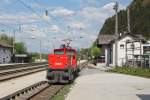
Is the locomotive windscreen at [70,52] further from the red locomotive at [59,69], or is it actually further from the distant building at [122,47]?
the distant building at [122,47]

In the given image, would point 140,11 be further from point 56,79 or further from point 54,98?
point 54,98

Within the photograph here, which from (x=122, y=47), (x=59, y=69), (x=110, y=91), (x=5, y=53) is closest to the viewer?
(x=110, y=91)

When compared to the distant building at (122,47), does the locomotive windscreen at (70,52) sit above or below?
below

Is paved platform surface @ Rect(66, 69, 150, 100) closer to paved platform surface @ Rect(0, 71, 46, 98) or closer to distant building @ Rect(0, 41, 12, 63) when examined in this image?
paved platform surface @ Rect(0, 71, 46, 98)

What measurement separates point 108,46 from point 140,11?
61626mm

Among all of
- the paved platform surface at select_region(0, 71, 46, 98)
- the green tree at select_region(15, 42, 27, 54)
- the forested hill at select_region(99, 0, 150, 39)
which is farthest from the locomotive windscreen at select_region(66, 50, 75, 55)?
the green tree at select_region(15, 42, 27, 54)

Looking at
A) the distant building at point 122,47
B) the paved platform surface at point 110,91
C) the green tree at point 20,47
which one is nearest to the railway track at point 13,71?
the paved platform surface at point 110,91

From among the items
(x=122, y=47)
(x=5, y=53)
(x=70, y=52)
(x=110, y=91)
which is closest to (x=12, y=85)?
(x=110, y=91)

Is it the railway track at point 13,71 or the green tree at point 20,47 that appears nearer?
the railway track at point 13,71

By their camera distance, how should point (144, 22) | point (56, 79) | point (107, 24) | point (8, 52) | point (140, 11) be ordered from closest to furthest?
1. point (56, 79)
2. point (8, 52)
3. point (144, 22)
4. point (140, 11)
5. point (107, 24)

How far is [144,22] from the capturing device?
137 meters

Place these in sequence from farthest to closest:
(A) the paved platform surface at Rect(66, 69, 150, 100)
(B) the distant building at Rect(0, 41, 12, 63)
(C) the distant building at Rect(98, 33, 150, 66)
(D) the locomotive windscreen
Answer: (B) the distant building at Rect(0, 41, 12, 63), (C) the distant building at Rect(98, 33, 150, 66), (D) the locomotive windscreen, (A) the paved platform surface at Rect(66, 69, 150, 100)

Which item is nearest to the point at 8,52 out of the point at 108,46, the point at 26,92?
the point at 108,46

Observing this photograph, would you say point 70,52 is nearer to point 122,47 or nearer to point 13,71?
point 13,71
